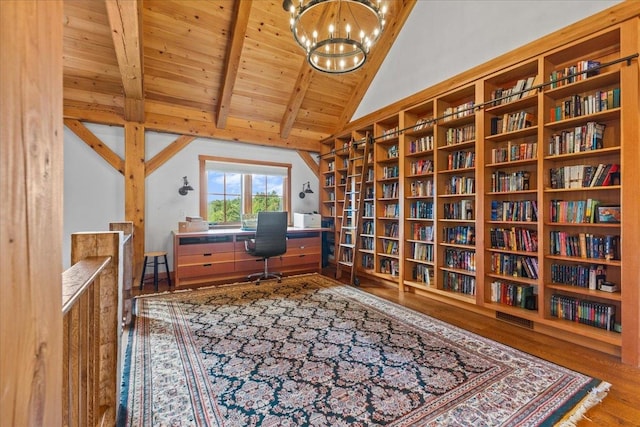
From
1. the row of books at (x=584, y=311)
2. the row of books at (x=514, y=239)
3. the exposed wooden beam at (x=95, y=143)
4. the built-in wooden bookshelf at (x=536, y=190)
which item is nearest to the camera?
the built-in wooden bookshelf at (x=536, y=190)

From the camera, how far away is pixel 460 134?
351 cm

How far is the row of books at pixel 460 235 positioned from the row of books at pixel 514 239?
23cm

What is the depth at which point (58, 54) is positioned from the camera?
55 cm

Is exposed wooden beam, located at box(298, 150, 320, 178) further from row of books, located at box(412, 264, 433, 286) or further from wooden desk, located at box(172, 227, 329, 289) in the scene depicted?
row of books, located at box(412, 264, 433, 286)

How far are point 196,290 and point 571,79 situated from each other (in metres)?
4.67

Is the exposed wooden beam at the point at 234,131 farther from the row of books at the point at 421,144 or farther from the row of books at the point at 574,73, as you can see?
the row of books at the point at 574,73

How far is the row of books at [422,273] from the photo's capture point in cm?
381

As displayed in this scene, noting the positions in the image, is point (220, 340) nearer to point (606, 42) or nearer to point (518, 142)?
point (518, 142)

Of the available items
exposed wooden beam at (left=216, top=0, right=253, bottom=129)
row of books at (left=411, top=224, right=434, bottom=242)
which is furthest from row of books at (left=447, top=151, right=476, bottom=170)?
exposed wooden beam at (left=216, top=0, right=253, bottom=129)

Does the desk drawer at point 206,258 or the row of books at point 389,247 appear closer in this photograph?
the desk drawer at point 206,258

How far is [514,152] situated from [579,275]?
1282 mm

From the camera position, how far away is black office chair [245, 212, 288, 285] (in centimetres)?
408

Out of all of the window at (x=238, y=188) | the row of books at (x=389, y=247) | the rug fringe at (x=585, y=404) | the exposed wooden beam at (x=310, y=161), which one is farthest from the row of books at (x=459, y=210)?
the window at (x=238, y=188)

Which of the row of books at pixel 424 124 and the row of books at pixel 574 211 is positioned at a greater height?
the row of books at pixel 424 124
